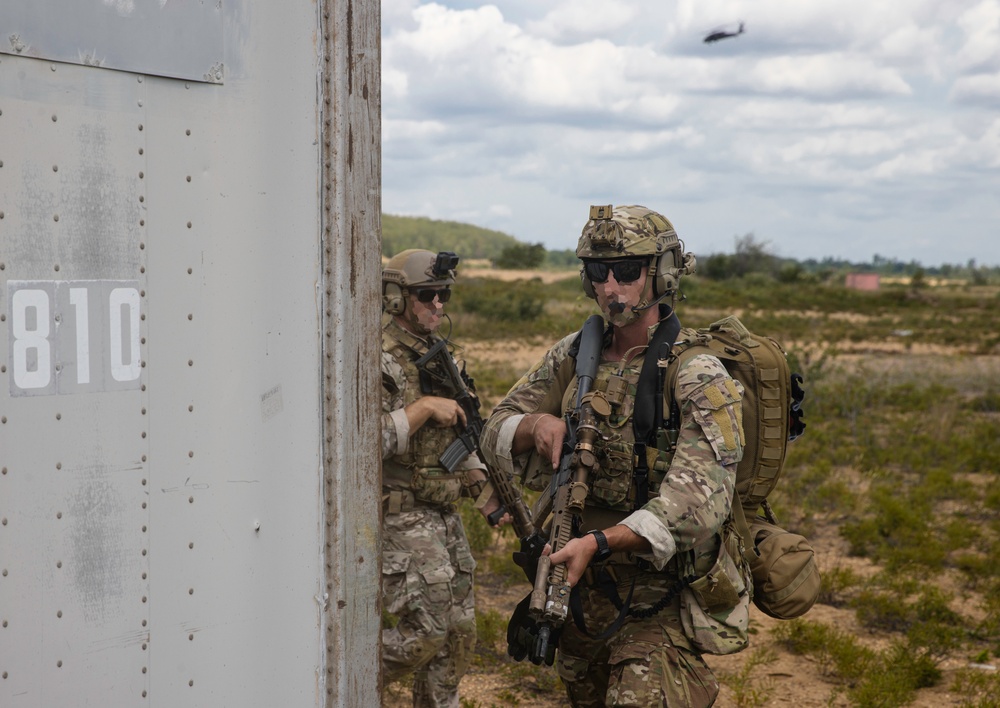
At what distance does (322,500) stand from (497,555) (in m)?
5.19

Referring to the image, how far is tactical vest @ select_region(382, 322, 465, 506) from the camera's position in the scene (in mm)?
4574

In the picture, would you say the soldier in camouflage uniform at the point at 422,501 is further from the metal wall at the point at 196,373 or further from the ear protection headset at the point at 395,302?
the metal wall at the point at 196,373

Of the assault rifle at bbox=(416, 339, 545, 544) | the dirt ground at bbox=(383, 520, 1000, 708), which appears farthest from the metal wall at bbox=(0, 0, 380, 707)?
the dirt ground at bbox=(383, 520, 1000, 708)

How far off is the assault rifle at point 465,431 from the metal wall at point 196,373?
1.55 m

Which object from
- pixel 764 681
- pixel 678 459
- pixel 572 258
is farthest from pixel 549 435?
pixel 572 258

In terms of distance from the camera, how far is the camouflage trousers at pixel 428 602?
438 cm

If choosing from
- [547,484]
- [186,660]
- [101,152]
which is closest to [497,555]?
[547,484]

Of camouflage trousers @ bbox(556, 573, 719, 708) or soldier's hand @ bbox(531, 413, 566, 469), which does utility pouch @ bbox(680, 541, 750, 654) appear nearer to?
camouflage trousers @ bbox(556, 573, 719, 708)

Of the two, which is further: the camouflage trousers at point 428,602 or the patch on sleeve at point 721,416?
the camouflage trousers at point 428,602

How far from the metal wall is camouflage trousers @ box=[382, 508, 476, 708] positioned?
155cm

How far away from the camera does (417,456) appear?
15.0 ft

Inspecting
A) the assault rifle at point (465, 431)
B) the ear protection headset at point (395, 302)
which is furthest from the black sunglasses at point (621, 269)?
the ear protection headset at point (395, 302)

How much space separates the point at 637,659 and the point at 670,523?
502 mm

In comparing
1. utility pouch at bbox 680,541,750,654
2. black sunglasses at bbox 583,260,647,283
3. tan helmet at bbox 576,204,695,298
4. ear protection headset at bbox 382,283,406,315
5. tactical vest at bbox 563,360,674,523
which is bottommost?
utility pouch at bbox 680,541,750,654
